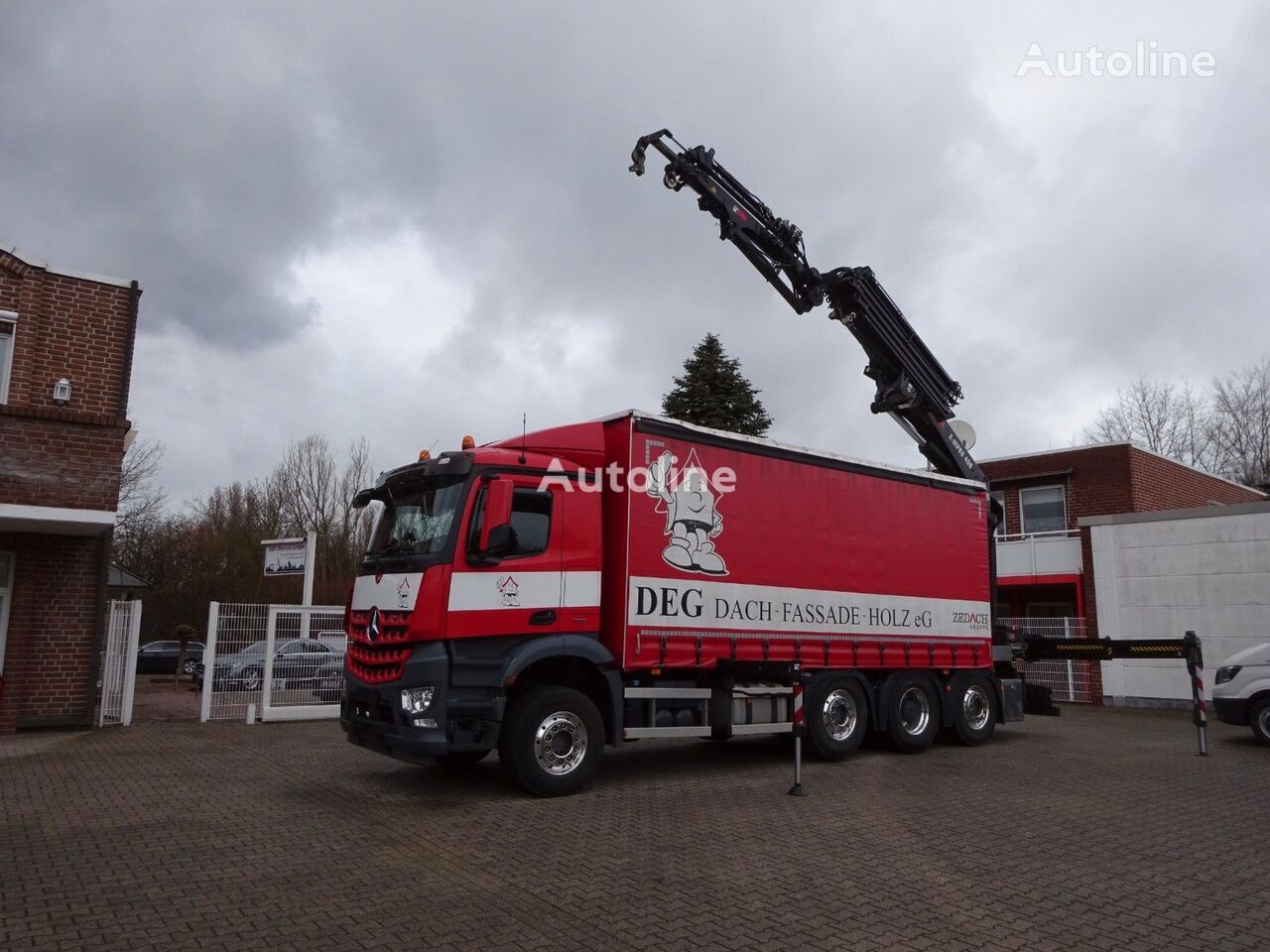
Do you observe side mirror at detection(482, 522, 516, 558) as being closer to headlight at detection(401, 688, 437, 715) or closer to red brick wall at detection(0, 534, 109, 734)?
headlight at detection(401, 688, 437, 715)

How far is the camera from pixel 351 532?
37594 mm

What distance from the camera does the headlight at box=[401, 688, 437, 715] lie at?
25.8 feet

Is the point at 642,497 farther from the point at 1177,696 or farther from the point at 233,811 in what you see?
the point at 1177,696

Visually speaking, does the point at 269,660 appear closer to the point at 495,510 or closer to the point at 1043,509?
the point at 495,510

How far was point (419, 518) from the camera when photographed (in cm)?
862

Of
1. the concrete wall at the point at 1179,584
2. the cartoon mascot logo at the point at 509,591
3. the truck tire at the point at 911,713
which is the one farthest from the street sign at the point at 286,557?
the concrete wall at the point at 1179,584

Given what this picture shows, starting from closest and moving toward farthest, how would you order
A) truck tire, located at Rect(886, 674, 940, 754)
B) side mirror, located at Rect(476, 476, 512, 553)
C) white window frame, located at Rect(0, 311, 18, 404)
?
side mirror, located at Rect(476, 476, 512, 553) → truck tire, located at Rect(886, 674, 940, 754) → white window frame, located at Rect(0, 311, 18, 404)

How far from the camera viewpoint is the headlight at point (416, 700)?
7.86 metres

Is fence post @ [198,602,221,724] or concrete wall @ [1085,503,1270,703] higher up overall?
concrete wall @ [1085,503,1270,703]

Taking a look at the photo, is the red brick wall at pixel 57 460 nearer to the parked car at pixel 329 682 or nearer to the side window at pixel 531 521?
the parked car at pixel 329 682

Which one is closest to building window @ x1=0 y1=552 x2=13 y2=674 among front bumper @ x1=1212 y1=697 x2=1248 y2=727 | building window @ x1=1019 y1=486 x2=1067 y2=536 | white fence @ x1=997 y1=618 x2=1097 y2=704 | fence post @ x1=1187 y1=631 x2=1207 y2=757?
fence post @ x1=1187 y1=631 x2=1207 y2=757

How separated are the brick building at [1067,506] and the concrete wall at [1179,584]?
18.9 inches

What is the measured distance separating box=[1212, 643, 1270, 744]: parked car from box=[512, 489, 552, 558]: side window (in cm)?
1084

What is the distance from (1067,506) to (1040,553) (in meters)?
2.22
